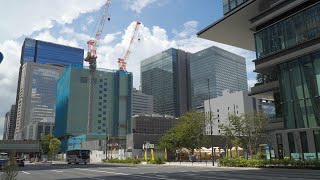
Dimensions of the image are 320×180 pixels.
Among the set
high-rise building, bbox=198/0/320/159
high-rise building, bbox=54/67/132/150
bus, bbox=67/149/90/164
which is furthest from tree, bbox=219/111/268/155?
high-rise building, bbox=54/67/132/150

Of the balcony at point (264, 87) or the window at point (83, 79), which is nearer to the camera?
the balcony at point (264, 87)

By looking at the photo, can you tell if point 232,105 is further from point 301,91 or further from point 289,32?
point 301,91

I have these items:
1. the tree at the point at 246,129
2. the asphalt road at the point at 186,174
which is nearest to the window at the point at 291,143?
the asphalt road at the point at 186,174

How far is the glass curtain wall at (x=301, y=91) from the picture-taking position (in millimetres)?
39125

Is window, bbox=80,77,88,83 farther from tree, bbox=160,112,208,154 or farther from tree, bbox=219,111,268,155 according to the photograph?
tree, bbox=219,111,268,155

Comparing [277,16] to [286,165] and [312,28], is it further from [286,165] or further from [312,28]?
[286,165]

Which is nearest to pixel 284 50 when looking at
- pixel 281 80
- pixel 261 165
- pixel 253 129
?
pixel 281 80

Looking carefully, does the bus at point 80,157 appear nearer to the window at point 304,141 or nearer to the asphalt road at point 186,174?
the asphalt road at point 186,174

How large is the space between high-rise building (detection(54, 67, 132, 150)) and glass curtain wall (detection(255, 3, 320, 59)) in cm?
12449

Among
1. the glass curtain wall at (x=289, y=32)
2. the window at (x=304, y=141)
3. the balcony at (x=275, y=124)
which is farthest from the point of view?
the balcony at (x=275, y=124)

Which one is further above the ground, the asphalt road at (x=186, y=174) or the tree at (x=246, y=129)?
the tree at (x=246, y=129)

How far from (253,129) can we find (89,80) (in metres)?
123

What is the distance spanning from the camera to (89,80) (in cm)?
17325

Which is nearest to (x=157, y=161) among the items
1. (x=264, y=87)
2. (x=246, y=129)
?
(x=246, y=129)
